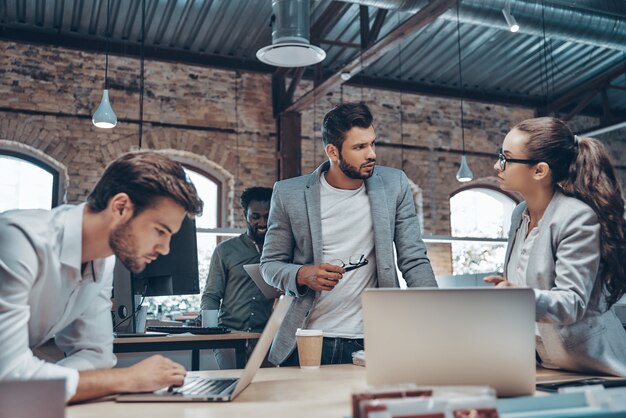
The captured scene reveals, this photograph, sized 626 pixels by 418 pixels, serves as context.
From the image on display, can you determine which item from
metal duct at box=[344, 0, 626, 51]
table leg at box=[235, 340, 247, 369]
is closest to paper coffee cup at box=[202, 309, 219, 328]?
table leg at box=[235, 340, 247, 369]

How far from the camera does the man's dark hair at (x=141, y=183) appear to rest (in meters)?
1.66

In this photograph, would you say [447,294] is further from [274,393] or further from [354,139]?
[354,139]

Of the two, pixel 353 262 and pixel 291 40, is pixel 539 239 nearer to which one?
pixel 353 262

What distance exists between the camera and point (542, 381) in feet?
5.69

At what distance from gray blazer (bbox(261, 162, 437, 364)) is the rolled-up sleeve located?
106cm

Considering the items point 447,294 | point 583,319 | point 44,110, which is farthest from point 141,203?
point 44,110

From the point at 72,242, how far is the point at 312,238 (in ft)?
3.66

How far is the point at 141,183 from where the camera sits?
166 cm

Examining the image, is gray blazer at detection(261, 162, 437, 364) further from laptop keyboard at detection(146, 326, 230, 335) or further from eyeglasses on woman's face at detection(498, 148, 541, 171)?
laptop keyboard at detection(146, 326, 230, 335)

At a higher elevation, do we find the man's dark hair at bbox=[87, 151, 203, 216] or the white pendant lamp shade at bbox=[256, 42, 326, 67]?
the white pendant lamp shade at bbox=[256, 42, 326, 67]

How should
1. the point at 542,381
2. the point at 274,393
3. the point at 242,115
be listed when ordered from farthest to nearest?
the point at 242,115, the point at 542,381, the point at 274,393

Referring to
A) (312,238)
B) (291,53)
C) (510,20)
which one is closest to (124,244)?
(312,238)

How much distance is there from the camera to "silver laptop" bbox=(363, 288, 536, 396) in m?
1.40

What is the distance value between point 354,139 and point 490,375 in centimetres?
137
